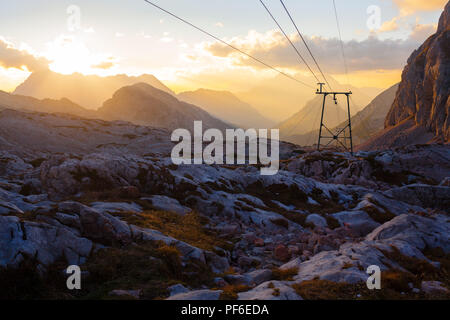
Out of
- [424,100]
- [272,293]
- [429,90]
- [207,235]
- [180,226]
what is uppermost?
[429,90]

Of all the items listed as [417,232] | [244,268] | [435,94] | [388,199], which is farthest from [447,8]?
[244,268]

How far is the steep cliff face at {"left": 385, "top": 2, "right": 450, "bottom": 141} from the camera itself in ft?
416

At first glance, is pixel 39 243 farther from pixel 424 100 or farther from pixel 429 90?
pixel 424 100

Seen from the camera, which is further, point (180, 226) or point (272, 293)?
point (180, 226)

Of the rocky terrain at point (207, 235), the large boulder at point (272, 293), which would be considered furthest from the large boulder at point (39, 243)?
the large boulder at point (272, 293)

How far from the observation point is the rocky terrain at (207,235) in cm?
1263

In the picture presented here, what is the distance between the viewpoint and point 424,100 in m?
147

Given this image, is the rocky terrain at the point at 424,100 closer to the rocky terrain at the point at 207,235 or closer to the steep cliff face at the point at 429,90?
the steep cliff face at the point at 429,90

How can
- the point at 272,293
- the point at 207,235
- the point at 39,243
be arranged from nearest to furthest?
the point at 272,293 → the point at 39,243 → the point at 207,235

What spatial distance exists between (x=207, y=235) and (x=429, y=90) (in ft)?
542

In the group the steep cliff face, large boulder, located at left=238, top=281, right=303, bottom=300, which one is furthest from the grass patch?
the steep cliff face

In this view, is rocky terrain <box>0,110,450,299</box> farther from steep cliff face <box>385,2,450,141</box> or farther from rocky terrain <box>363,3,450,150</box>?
rocky terrain <box>363,3,450,150</box>

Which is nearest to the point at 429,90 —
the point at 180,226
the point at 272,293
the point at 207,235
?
the point at 207,235

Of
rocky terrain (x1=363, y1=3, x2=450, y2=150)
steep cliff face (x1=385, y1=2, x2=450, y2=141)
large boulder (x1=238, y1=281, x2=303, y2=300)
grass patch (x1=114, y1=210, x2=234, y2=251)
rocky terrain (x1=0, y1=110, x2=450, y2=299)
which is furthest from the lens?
rocky terrain (x1=363, y1=3, x2=450, y2=150)
